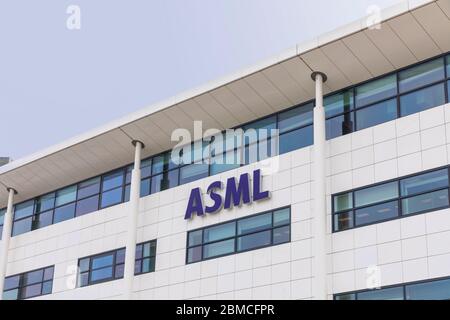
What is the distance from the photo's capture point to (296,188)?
2203 centimetres

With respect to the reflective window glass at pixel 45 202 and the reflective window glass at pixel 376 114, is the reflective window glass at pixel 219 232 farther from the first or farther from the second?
the reflective window glass at pixel 45 202

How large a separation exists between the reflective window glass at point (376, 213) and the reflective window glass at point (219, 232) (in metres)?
4.43

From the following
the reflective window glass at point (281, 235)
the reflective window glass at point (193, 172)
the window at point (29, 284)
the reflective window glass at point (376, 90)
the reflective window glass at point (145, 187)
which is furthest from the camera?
the window at point (29, 284)

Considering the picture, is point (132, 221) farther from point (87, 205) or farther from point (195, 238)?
point (87, 205)

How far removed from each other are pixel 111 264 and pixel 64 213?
4.20 meters

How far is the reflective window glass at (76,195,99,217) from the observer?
28281mm

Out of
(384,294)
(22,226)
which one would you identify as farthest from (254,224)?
(22,226)

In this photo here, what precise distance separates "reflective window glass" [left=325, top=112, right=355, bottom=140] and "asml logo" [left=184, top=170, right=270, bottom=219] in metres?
2.58

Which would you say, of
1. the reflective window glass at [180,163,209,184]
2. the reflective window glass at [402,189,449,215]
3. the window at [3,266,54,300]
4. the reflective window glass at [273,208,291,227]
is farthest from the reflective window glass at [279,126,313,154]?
the window at [3,266,54,300]

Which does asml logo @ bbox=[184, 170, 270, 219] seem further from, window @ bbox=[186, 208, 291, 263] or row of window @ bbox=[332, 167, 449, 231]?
row of window @ bbox=[332, 167, 449, 231]

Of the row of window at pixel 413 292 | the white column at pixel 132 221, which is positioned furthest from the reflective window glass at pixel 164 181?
the row of window at pixel 413 292

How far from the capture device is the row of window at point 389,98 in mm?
20406
